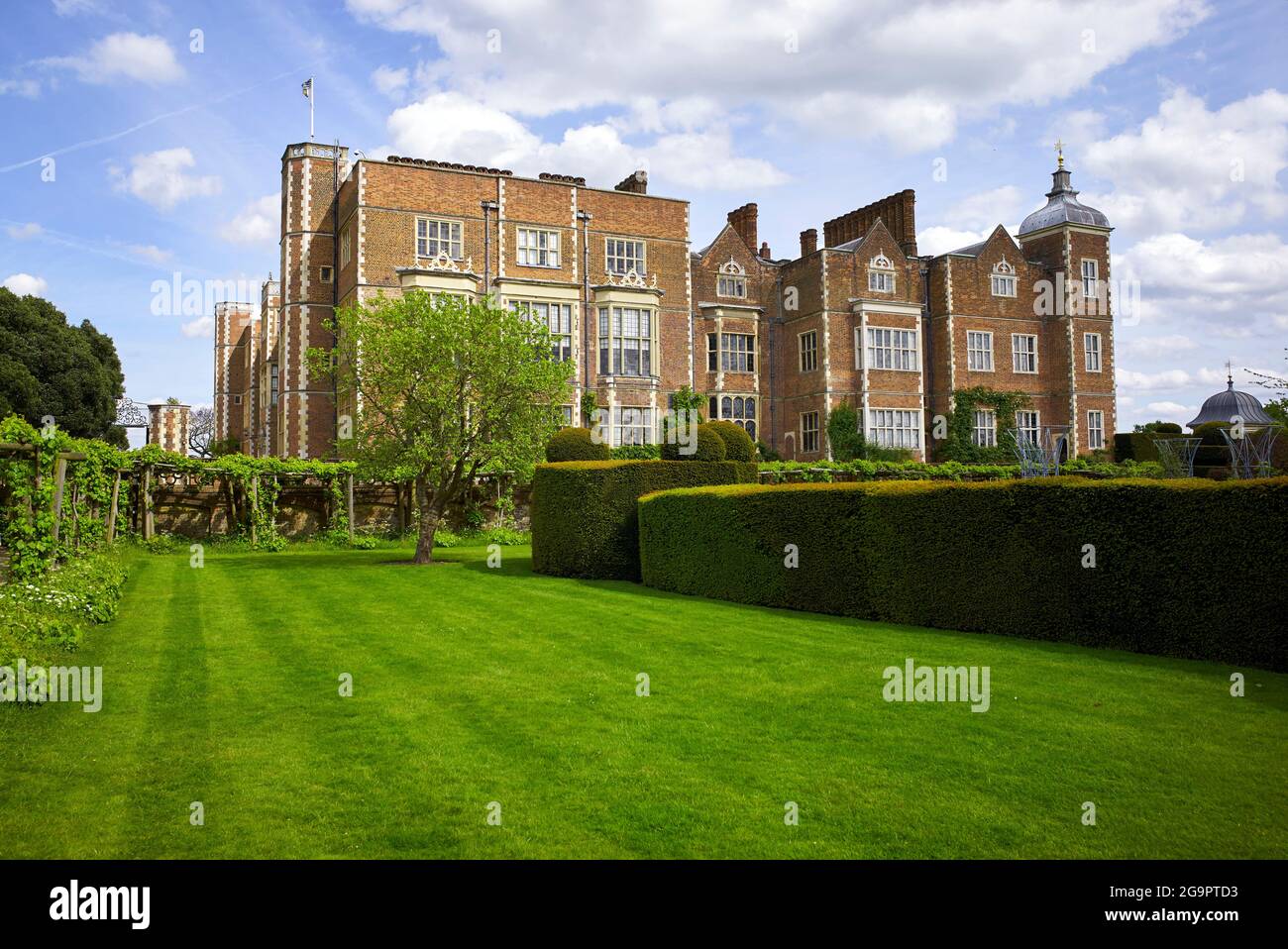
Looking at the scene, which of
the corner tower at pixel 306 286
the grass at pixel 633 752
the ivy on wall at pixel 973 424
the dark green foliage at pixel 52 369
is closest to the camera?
the grass at pixel 633 752

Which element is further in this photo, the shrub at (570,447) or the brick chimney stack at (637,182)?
the brick chimney stack at (637,182)

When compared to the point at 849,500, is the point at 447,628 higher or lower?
lower

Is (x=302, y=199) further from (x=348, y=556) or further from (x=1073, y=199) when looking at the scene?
(x=1073, y=199)

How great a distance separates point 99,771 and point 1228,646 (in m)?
10.0

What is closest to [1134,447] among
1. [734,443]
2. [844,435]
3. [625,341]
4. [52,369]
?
[844,435]

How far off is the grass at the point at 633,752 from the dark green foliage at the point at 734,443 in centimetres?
964

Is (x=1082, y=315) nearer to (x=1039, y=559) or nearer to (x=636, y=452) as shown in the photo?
(x=636, y=452)

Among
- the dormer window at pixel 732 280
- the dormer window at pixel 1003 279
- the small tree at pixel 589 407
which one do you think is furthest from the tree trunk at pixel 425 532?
the dormer window at pixel 1003 279

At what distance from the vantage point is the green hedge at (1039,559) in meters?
8.89

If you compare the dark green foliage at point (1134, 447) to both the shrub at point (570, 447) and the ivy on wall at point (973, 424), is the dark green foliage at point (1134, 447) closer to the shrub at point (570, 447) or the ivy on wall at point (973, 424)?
the ivy on wall at point (973, 424)

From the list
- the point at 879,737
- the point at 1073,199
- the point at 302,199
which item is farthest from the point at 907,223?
the point at 879,737

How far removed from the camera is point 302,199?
36.2 meters

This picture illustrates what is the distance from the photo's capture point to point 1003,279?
43.1m

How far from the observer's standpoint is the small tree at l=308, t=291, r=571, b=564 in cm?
2027
